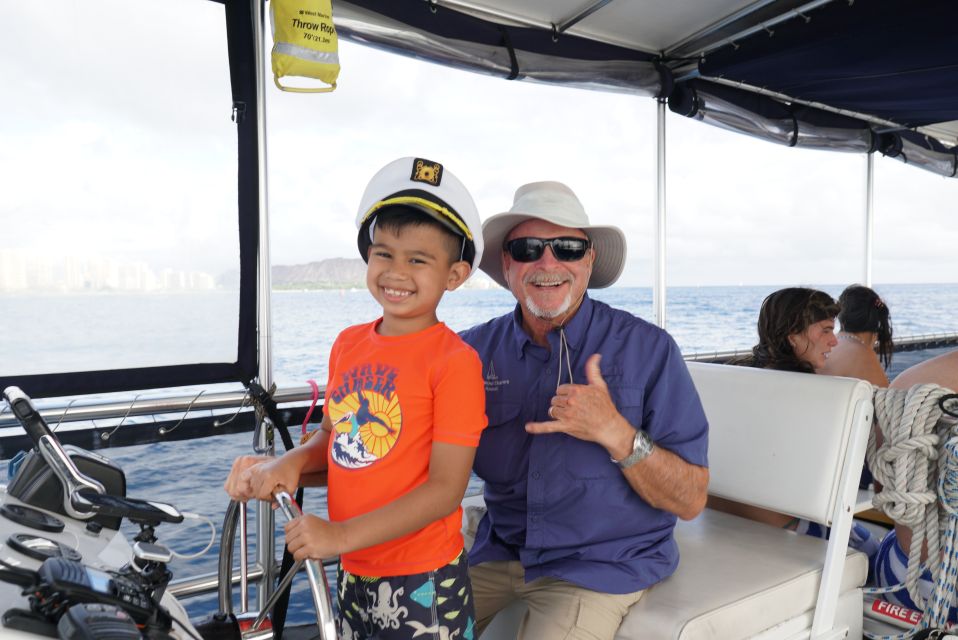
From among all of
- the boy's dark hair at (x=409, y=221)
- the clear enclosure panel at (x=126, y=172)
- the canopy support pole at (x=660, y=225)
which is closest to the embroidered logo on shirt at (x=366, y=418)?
the boy's dark hair at (x=409, y=221)

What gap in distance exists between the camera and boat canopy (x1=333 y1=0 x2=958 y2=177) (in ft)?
8.63

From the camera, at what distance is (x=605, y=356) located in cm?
169

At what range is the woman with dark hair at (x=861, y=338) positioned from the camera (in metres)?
2.99

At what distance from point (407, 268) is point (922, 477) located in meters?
1.45

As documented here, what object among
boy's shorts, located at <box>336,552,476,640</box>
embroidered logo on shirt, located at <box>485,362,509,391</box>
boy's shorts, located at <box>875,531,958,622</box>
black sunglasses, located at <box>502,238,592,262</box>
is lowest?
boy's shorts, located at <box>875,531,958,622</box>

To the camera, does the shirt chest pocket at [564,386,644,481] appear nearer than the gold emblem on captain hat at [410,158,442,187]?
No

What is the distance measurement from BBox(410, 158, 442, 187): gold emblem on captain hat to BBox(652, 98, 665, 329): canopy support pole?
94.7 inches

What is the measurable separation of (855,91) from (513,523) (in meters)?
3.05

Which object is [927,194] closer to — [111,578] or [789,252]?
[789,252]

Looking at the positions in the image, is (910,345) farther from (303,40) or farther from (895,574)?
(303,40)

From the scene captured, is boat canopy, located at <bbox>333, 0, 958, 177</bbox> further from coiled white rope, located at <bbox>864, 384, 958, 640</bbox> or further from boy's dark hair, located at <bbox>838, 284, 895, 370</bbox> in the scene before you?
coiled white rope, located at <bbox>864, 384, 958, 640</bbox>

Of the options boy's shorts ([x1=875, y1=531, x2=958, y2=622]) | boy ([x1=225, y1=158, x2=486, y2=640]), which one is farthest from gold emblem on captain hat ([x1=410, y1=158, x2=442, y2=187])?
boy's shorts ([x1=875, y1=531, x2=958, y2=622])

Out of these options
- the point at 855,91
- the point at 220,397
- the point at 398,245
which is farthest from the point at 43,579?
the point at 855,91

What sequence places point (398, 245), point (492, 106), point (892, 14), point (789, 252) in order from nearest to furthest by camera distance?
point (398, 245) < point (892, 14) < point (492, 106) < point (789, 252)
